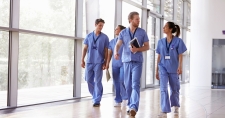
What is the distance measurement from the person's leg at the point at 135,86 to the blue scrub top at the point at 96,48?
3.83 feet

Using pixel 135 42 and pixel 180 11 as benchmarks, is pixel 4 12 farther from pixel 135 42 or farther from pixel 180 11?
pixel 180 11

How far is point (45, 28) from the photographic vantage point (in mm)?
6348

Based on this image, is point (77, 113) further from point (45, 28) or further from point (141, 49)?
point (45, 28)

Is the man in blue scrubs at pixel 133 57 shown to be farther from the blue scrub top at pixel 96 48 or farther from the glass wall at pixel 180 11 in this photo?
the glass wall at pixel 180 11

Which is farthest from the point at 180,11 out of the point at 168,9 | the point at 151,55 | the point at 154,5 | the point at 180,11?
the point at 151,55

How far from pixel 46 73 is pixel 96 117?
7.73ft

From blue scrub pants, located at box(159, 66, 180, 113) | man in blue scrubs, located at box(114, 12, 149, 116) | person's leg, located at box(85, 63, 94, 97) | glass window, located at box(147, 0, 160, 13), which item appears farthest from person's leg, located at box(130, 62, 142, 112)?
glass window, located at box(147, 0, 160, 13)

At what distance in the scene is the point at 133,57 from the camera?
4.66m

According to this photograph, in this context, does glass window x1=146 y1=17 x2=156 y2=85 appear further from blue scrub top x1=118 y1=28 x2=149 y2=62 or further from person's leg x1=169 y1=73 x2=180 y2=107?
blue scrub top x1=118 y1=28 x2=149 y2=62

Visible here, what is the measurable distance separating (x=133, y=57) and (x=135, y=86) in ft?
1.31

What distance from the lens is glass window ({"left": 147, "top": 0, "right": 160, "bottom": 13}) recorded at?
1141 centimetres

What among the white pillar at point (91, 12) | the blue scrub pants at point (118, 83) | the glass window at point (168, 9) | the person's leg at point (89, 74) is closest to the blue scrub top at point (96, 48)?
the person's leg at point (89, 74)

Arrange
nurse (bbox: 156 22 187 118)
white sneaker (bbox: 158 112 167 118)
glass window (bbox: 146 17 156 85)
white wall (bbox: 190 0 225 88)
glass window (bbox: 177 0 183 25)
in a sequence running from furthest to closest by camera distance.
Answer: glass window (bbox: 177 0 183 25)
glass window (bbox: 146 17 156 85)
white wall (bbox: 190 0 225 88)
nurse (bbox: 156 22 187 118)
white sneaker (bbox: 158 112 167 118)

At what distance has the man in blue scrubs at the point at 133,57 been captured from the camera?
15.0ft
